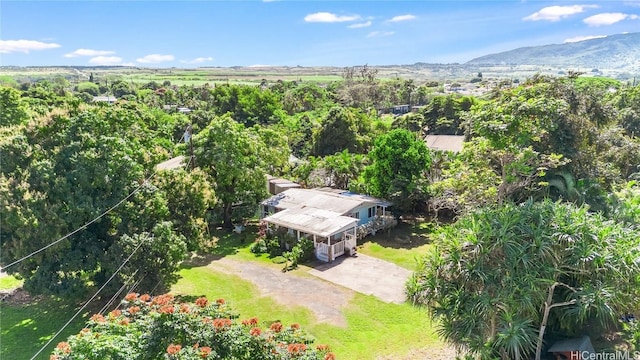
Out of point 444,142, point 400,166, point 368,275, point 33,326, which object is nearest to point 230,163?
point 400,166

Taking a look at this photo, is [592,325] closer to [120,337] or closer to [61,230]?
[120,337]

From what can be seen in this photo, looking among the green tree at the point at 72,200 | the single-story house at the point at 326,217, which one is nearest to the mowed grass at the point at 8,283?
the green tree at the point at 72,200

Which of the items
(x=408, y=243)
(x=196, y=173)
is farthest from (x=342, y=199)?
(x=196, y=173)

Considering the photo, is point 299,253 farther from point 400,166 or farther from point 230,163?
point 400,166

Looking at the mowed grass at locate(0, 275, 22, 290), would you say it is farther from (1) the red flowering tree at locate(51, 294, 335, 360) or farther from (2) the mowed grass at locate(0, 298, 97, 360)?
(1) the red flowering tree at locate(51, 294, 335, 360)

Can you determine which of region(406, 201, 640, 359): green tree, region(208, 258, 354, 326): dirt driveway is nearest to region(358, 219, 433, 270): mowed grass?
region(208, 258, 354, 326): dirt driveway

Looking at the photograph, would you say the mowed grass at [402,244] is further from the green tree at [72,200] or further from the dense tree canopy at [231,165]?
the green tree at [72,200]

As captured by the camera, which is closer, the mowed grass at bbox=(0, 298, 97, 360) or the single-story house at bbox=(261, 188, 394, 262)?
the mowed grass at bbox=(0, 298, 97, 360)
